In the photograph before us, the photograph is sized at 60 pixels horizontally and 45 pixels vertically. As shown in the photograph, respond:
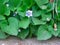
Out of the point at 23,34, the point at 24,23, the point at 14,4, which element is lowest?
the point at 23,34

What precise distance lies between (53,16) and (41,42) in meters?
0.31

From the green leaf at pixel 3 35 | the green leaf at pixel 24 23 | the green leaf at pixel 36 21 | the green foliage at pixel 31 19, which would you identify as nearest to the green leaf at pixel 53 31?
the green foliage at pixel 31 19

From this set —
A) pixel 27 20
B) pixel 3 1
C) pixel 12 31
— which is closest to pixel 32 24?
pixel 27 20

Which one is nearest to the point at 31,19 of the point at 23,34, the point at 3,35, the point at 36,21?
the point at 36,21

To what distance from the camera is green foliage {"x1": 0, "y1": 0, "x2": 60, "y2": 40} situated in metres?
2.45

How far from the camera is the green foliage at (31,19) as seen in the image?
245 centimetres

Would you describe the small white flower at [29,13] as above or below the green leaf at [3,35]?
above

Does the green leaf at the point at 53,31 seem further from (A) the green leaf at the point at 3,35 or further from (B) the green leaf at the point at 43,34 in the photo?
(A) the green leaf at the point at 3,35

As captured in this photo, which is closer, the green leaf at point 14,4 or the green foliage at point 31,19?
the green foliage at point 31,19

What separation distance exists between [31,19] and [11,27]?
0.76 feet

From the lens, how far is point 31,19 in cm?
250

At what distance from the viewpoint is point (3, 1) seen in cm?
256

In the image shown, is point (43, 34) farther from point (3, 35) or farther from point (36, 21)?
point (3, 35)

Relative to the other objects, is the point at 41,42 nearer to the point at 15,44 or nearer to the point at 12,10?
the point at 15,44
